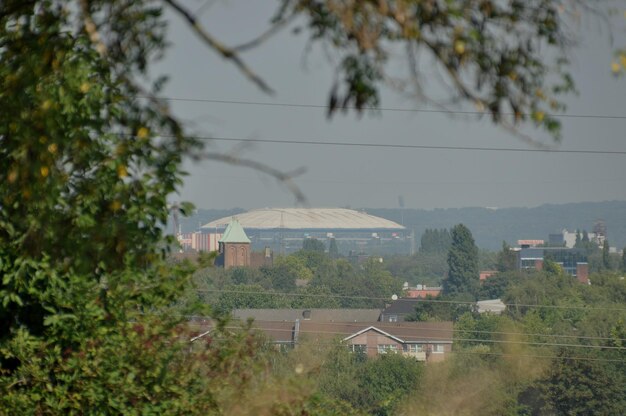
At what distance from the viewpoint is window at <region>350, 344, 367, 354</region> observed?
60900 millimetres

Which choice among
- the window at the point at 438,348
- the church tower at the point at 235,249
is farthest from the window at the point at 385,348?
the church tower at the point at 235,249

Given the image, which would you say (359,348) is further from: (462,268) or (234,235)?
(462,268)

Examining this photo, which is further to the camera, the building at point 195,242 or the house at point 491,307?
the house at point 491,307

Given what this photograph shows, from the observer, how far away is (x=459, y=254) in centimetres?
12712

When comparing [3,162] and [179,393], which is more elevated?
[3,162]

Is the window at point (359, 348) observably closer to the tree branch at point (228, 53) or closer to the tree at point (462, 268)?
the tree branch at point (228, 53)

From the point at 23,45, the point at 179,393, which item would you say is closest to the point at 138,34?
the point at 23,45

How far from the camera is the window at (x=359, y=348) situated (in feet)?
200

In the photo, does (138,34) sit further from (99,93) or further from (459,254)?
(459,254)

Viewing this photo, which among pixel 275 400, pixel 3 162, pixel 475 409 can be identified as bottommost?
pixel 475 409

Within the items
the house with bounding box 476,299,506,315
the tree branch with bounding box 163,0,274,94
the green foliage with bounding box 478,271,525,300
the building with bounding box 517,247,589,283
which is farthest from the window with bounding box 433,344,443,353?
the building with bounding box 517,247,589,283

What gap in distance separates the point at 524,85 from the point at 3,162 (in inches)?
89.6

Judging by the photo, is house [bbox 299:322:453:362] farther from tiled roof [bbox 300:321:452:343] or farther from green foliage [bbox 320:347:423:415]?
green foliage [bbox 320:347:423:415]

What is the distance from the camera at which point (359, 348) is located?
62.3m
